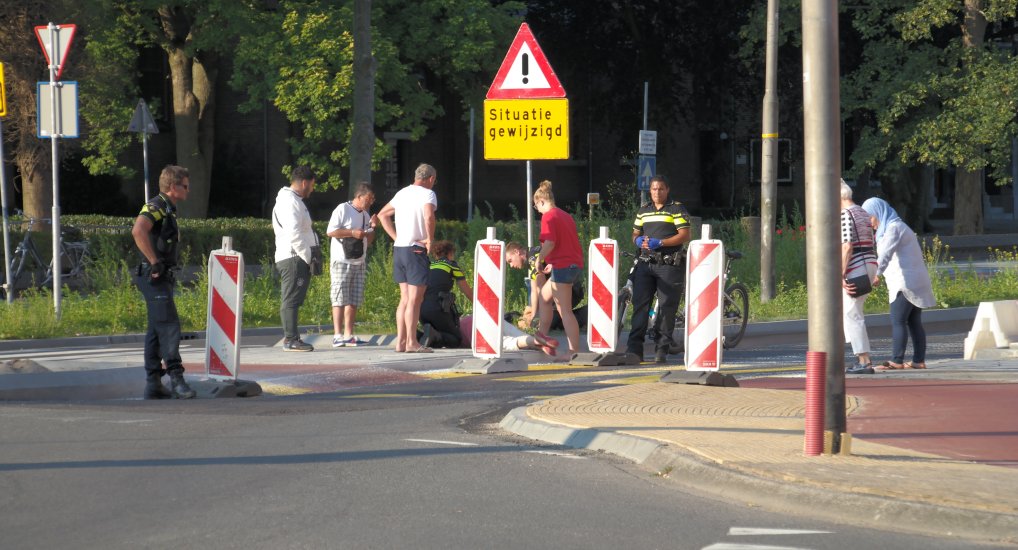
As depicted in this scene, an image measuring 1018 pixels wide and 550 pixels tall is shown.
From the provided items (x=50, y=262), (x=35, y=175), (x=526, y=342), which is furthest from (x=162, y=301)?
(x=35, y=175)

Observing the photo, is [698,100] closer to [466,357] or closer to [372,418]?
[466,357]

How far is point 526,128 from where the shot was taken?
46.1 ft

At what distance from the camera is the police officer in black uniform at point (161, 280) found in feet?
38.2

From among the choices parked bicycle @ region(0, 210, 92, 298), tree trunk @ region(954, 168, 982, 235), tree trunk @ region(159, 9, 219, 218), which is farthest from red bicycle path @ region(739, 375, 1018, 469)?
tree trunk @ region(954, 168, 982, 235)

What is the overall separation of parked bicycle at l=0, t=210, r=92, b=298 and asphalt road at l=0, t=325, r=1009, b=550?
1376 cm

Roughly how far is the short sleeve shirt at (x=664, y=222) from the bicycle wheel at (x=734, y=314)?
2.71 metres

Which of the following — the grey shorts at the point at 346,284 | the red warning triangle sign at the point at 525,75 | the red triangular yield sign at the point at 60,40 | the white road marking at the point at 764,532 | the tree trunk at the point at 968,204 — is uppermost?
the red triangular yield sign at the point at 60,40

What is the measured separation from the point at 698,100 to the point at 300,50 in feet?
54.9

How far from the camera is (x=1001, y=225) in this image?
189 ft

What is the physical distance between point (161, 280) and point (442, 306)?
15.4ft

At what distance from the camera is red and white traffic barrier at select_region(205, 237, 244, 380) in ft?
39.7

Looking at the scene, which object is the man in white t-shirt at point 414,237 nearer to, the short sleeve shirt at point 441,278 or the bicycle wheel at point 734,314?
the short sleeve shirt at point 441,278

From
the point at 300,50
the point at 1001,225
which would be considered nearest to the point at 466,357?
the point at 300,50

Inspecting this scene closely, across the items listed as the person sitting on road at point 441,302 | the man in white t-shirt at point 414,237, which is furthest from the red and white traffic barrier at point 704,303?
the person sitting on road at point 441,302
